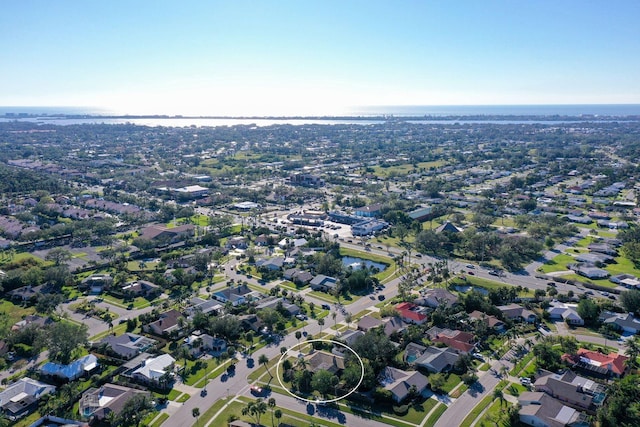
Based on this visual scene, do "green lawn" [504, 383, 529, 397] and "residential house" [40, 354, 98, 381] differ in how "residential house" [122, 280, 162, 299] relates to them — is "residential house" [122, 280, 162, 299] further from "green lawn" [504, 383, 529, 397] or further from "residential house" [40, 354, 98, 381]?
"green lawn" [504, 383, 529, 397]

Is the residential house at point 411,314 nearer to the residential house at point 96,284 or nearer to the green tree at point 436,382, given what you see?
the green tree at point 436,382

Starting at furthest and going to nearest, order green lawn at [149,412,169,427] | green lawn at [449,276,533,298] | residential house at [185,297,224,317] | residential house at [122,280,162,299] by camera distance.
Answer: green lawn at [449,276,533,298]
residential house at [122,280,162,299]
residential house at [185,297,224,317]
green lawn at [149,412,169,427]

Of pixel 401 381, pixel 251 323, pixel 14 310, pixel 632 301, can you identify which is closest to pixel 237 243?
pixel 251 323

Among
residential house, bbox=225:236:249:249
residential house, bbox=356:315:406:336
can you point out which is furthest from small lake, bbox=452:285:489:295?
residential house, bbox=225:236:249:249

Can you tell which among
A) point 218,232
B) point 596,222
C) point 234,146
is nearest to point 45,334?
point 218,232

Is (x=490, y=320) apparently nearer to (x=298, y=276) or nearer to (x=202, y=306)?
(x=298, y=276)

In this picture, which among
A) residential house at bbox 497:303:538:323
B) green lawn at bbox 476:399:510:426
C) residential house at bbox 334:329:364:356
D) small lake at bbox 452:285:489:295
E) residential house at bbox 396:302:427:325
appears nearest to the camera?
green lawn at bbox 476:399:510:426

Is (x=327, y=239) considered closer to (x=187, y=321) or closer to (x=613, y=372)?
(x=187, y=321)

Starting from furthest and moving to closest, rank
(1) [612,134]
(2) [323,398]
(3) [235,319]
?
(1) [612,134] → (3) [235,319] → (2) [323,398]
